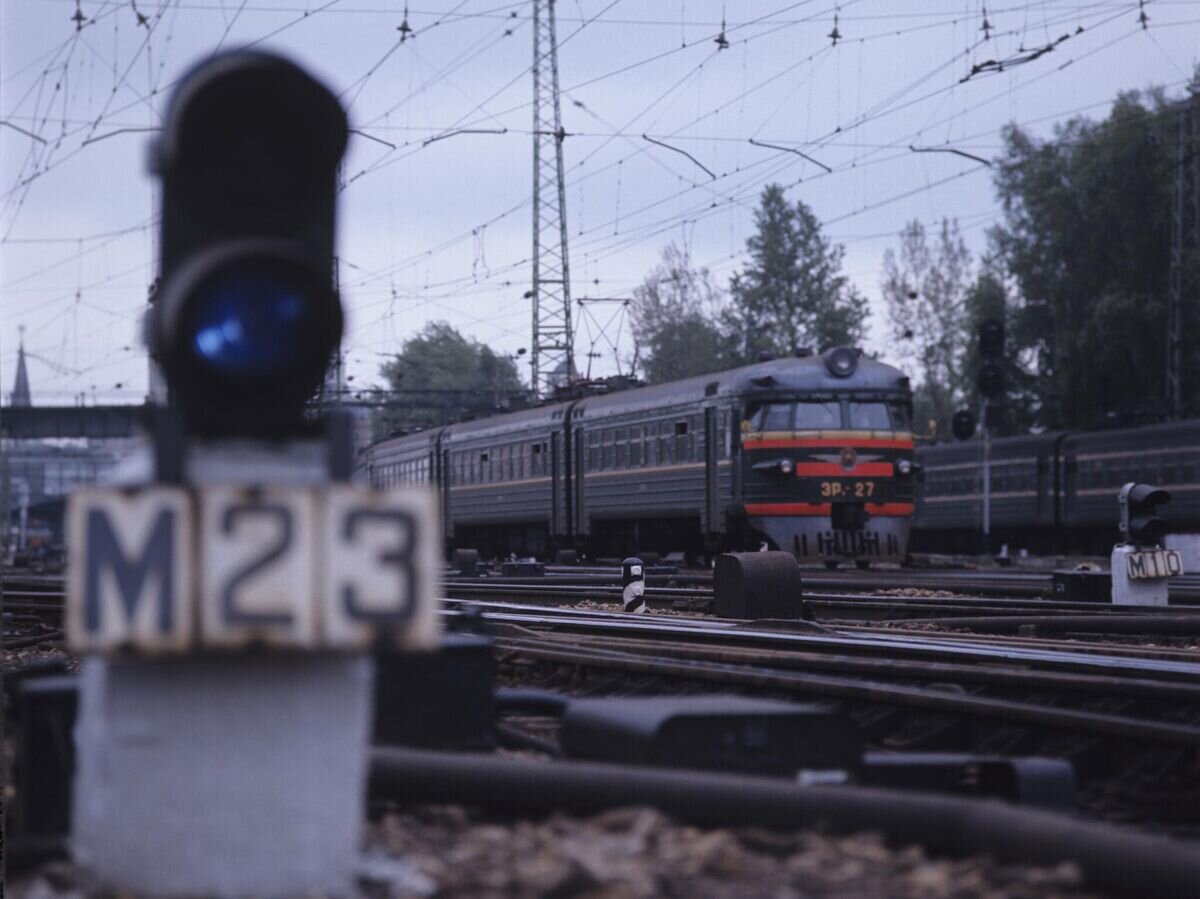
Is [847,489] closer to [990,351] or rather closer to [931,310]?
[990,351]

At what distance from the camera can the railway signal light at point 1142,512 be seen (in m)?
15.4

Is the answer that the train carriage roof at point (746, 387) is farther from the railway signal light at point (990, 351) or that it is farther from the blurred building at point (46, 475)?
the blurred building at point (46, 475)

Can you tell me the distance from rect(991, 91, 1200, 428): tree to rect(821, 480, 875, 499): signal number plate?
2591 centimetres

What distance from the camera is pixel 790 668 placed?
30.6 ft

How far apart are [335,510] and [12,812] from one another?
1763 millimetres

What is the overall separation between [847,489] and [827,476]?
0.40m

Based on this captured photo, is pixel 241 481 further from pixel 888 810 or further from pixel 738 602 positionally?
pixel 738 602

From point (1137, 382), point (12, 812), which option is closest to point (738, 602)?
point (12, 812)

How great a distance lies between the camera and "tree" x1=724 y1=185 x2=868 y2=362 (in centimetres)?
9219

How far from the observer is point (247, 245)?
12.7 ft

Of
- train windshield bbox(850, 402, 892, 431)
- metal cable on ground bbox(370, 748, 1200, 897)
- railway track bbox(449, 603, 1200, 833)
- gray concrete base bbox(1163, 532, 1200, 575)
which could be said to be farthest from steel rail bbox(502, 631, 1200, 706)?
gray concrete base bbox(1163, 532, 1200, 575)

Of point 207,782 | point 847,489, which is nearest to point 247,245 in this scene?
point 207,782

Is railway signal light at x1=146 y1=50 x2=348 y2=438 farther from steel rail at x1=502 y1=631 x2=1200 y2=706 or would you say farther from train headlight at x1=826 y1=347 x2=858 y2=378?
train headlight at x1=826 y1=347 x2=858 y2=378

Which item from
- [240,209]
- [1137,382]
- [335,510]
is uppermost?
[1137,382]
